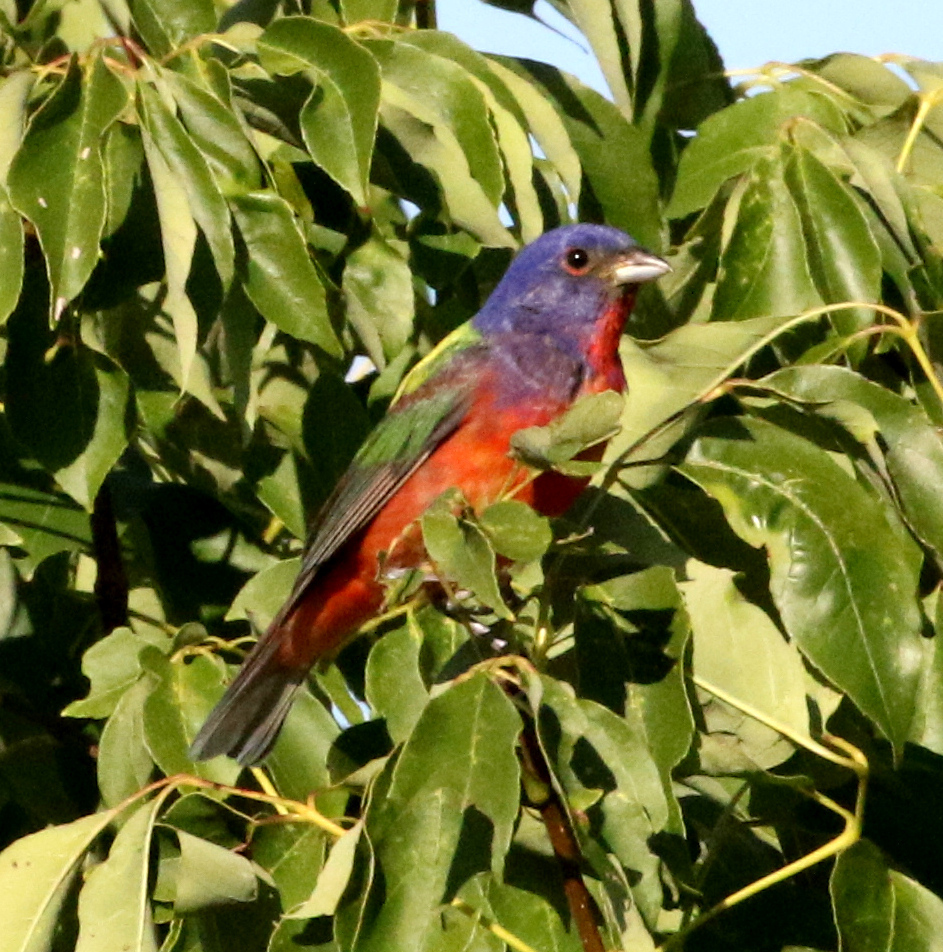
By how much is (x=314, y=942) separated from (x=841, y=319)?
130 cm

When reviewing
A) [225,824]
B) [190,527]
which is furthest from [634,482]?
[190,527]

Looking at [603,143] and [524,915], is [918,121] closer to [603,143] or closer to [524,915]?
[603,143]

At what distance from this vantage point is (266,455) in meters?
3.75

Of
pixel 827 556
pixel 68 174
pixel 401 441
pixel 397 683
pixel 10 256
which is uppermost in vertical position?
pixel 68 174

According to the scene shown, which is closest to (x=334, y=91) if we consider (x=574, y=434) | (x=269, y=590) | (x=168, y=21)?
(x=168, y=21)

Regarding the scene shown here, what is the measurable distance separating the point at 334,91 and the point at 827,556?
1.07 meters

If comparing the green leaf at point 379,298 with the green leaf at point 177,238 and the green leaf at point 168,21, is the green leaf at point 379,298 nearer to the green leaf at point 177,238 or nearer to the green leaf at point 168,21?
the green leaf at point 168,21

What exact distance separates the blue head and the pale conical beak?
0.05 metres

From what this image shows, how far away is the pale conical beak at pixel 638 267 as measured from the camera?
12.8ft

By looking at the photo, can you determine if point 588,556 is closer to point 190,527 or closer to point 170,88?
point 170,88

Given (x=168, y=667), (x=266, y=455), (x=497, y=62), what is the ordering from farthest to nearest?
1. (x=266, y=455)
2. (x=497, y=62)
3. (x=168, y=667)

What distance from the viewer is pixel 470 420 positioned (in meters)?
4.36

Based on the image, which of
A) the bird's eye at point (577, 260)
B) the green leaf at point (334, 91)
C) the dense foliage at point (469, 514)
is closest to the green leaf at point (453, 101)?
the dense foliage at point (469, 514)

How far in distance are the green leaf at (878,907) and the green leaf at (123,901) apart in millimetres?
940
